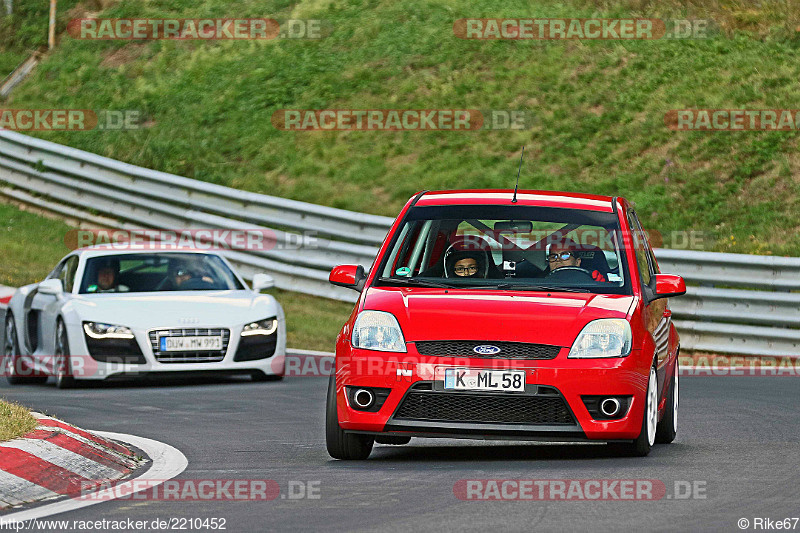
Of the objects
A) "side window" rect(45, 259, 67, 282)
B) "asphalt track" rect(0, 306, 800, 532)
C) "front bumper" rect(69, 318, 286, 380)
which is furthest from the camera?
"side window" rect(45, 259, 67, 282)

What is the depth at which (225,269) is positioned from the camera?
1552 centimetres

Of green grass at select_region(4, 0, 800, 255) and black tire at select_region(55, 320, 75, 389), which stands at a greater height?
green grass at select_region(4, 0, 800, 255)

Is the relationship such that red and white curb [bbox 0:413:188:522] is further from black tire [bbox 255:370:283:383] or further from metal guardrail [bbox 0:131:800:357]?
metal guardrail [bbox 0:131:800:357]

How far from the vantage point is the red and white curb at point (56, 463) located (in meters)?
7.18

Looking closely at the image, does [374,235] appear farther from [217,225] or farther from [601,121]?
[601,121]

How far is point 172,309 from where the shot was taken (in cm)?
1409

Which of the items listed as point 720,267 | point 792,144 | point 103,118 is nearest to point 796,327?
point 720,267

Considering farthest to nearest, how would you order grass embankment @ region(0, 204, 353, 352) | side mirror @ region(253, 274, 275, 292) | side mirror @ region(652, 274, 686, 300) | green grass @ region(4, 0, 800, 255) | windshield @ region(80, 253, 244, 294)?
green grass @ region(4, 0, 800, 255)
grass embankment @ region(0, 204, 353, 352)
windshield @ region(80, 253, 244, 294)
side mirror @ region(253, 274, 275, 292)
side mirror @ region(652, 274, 686, 300)

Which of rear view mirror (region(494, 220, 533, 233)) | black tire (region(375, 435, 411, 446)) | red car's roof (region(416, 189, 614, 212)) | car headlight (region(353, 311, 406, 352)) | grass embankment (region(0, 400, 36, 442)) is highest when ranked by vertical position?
red car's roof (region(416, 189, 614, 212))

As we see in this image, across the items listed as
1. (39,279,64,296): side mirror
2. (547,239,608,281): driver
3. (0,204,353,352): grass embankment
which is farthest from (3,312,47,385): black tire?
(547,239,608,281): driver

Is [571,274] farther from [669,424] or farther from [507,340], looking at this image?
[669,424]

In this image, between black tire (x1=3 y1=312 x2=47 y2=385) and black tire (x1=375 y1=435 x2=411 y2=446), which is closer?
black tire (x1=375 y1=435 x2=411 y2=446)

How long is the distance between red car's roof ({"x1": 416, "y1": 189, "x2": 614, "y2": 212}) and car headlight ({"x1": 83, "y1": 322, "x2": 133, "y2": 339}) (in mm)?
4999

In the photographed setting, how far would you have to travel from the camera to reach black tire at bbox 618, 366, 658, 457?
28.0 feet
